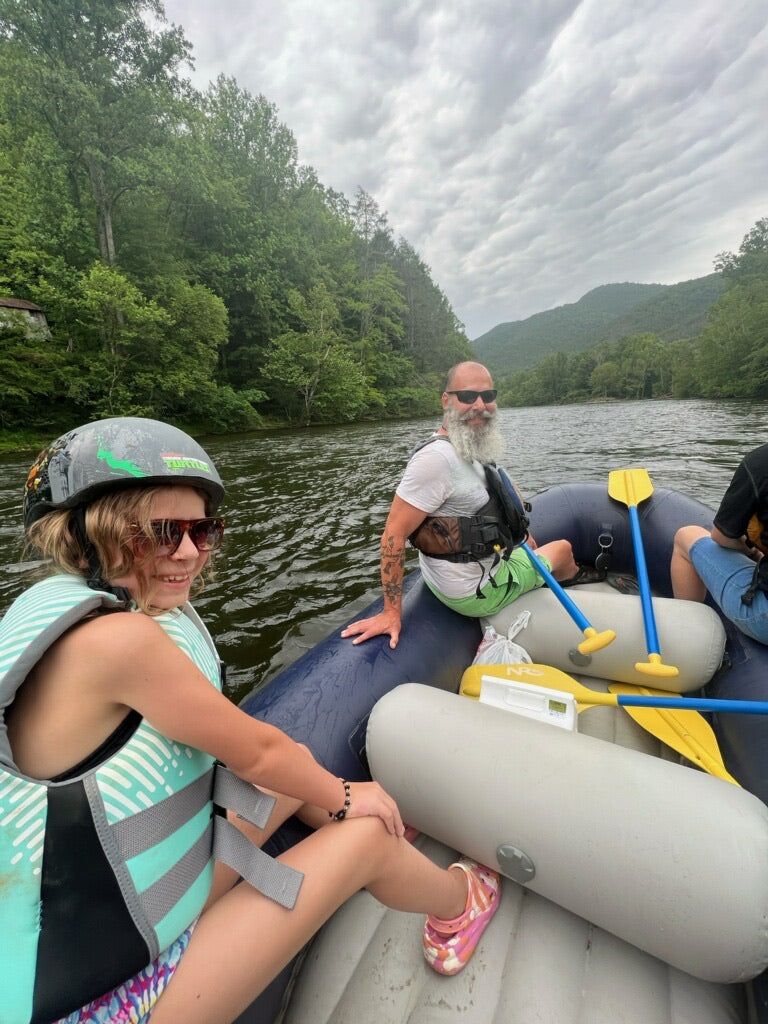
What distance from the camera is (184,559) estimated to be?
3.63ft

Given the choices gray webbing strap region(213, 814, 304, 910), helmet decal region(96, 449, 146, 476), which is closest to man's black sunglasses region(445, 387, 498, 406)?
helmet decal region(96, 449, 146, 476)

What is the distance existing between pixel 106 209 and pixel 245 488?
15899 mm

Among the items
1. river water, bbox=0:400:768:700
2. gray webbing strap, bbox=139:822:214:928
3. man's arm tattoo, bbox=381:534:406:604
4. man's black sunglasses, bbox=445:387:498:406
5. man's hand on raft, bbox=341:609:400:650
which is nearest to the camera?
gray webbing strap, bbox=139:822:214:928

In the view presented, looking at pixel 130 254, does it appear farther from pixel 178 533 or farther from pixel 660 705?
pixel 660 705

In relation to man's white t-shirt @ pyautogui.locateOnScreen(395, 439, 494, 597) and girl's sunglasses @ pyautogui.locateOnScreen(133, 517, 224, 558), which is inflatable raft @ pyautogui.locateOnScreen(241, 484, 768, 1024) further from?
girl's sunglasses @ pyautogui.locateOnScreen(133, 517, 224, 558)

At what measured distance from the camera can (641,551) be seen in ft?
9.44

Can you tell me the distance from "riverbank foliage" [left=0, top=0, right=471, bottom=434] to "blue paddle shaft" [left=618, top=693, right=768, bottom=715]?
16.9 metres

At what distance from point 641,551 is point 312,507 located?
194 inches

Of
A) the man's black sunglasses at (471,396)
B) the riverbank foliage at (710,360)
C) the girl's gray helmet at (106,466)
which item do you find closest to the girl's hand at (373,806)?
the girl's gray helmet at (106,466)

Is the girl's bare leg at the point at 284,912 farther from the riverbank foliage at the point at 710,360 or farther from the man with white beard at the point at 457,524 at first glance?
the riverbank foliage at the point at 710,360

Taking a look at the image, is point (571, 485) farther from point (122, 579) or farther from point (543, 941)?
point (122, 579)

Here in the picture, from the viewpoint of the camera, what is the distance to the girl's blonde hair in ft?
3.40

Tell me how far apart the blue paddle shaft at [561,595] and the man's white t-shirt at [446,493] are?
0.34 meters

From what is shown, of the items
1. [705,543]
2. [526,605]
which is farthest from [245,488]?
[705,543]
